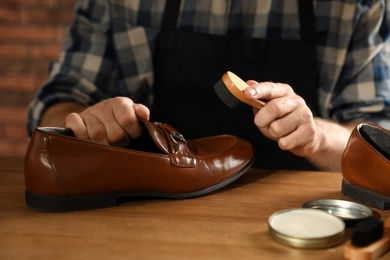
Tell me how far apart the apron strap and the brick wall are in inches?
57.2

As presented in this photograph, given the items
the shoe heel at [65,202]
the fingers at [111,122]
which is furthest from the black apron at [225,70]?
the shoe heel at [65,202]

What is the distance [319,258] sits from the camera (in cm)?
74

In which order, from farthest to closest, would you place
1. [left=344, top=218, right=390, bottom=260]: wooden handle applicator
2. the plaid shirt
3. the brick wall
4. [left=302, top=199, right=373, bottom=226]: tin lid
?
the brick wall
the plaid shirt
[left=302, top=199, right=373, bottom=226]: tin lid
[left=344, top=218, right=390, bottom=260]: wooden handle applicator

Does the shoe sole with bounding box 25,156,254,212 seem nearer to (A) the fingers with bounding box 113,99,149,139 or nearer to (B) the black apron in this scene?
(A) the fingers with bounding box 113,99,149,139

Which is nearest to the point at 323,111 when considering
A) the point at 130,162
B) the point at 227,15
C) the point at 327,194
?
the point at 227,15

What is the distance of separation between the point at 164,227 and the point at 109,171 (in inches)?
5.4

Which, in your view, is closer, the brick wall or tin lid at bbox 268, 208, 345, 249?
tin lid at bbox 268, 208, 345, 249

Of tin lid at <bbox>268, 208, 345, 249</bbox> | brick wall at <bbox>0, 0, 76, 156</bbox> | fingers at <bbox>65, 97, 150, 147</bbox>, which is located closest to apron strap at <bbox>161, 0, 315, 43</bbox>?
fingers at <bbox>65, 97, 150, 147</bbox>

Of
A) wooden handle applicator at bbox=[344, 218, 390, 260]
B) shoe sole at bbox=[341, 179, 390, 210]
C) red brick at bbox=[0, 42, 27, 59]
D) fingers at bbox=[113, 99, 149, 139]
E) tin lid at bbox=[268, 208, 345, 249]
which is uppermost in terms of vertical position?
fingers at bbox=[113, 99, 149, 139]

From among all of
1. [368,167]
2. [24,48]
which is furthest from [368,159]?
[24,48]

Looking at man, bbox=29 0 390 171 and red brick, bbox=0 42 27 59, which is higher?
man, bbox=29 0 390 171

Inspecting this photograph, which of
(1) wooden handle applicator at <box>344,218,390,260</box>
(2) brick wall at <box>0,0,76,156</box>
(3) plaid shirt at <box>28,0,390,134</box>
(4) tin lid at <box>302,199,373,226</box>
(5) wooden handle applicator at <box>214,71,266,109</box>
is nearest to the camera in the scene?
(1) wooden handle applicator at <box>344,218,390,260</box>

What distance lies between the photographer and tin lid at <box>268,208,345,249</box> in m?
0.75

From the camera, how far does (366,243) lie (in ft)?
2.36
